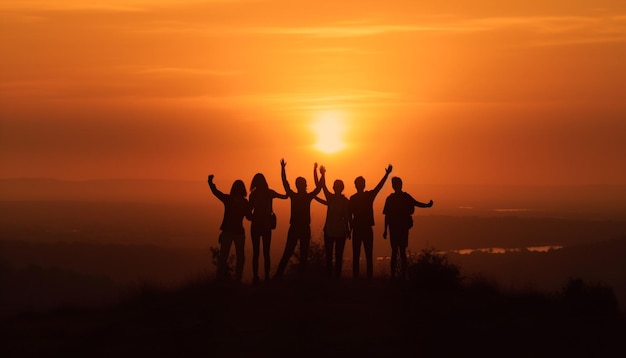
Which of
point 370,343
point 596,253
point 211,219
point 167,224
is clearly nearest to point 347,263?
point 370,343

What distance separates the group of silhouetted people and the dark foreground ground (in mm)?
854

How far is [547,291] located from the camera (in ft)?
101

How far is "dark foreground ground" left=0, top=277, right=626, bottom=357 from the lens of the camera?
2347cm

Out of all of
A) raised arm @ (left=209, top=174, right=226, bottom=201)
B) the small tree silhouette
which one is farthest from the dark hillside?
raised arm @ (left=209, top=174, right=226, bottom=201)

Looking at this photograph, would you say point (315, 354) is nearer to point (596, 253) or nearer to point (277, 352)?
point (277, 352)

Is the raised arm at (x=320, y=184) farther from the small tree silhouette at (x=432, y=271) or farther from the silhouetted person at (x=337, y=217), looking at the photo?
the small tree silhouette at (x=432, y=271)

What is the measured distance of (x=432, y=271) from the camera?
96.5ft

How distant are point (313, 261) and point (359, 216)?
12.9 ft

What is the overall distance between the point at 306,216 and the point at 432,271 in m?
3.53

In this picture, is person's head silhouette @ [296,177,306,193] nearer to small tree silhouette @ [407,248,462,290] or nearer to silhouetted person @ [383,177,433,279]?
silhouetted person @ [383,177,433,279]

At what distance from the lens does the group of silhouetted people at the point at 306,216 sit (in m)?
28.2

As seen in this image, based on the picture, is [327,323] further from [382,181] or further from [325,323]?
[382,181]

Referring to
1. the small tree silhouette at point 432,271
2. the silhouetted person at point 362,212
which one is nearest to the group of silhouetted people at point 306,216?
the silhouetted person at point 362,212

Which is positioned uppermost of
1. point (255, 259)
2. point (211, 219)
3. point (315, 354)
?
point (211, 219)
